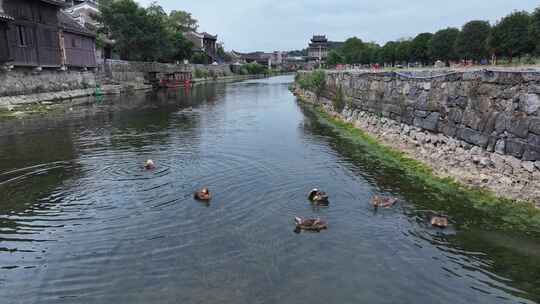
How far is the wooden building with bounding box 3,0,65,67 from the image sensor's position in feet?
115

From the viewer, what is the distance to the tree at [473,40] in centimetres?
3195

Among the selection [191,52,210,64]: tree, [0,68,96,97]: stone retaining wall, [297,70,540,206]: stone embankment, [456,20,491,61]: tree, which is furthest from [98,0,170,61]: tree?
[297,70,540,206]: stone embankment

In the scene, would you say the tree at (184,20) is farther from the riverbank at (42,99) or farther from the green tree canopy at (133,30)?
the riverbank at (42,99)

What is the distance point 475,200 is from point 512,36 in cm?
2121

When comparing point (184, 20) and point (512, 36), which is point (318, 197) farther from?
point (184, 20)

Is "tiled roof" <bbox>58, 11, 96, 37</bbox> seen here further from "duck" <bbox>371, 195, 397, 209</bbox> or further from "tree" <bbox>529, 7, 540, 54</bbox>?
"tree" <bbox>529, 7, 540, 54</bbox>

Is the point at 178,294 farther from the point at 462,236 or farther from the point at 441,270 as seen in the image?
the point at 462,236

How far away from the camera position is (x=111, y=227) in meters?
10.7

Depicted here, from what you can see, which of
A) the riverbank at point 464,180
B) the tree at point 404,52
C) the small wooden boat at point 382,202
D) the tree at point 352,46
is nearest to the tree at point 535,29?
the riverbank at point 464,180

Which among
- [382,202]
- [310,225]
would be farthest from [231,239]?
[382,202]

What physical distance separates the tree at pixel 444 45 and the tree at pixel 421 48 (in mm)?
4227

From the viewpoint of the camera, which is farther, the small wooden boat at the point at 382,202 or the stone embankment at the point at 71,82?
the stone embankment at the point at 71,82

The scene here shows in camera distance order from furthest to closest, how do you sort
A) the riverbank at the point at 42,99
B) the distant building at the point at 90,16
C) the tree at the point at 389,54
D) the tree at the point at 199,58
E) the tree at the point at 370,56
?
the tree at the point at 199,58 → the distant building at the point at 90,16 → the tree at the point at 370,56 → the tree at the point at 389,54 → the riverbank at the point at 42,99

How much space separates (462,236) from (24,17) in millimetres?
40486
